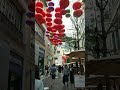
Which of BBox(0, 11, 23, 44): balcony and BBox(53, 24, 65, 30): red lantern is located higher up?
BBox(53, 24, 65, 30): red lantern

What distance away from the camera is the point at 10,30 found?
511 inches

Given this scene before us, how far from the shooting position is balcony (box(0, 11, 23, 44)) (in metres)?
11.7

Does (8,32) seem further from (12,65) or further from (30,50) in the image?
(30,50)

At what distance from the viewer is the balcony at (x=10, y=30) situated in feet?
38.4

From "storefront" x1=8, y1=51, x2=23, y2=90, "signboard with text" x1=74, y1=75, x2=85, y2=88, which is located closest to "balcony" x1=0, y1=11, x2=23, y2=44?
"storefront" x1=8, y1=51, x2=23, y2=90

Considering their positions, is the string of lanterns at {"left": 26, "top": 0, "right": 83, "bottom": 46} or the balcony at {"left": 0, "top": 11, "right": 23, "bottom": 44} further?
the string of lanterns at {"left": 26, "top": 0, "right": 83, "bottom": 46}

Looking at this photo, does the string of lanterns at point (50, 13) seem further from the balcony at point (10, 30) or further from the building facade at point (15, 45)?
the building facade at point (15, 45)

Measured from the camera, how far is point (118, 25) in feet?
80.9

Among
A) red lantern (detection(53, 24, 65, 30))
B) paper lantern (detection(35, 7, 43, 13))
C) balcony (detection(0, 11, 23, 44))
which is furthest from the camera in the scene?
red lantern (detection(53, 24, 65, 30))

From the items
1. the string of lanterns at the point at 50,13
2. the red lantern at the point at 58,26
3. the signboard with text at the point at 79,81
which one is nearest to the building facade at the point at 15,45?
the string of lanterns at the point at 50,13

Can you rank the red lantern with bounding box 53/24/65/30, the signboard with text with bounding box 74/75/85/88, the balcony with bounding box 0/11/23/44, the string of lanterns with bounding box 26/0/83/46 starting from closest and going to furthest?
the balcony with bounding box 0/11/23/44
the string of lanterns with bounding box 26/0/83/46
the red lantern with bounding box 53/24/65/30
the signboard with text with bounding box 74/75/85/88

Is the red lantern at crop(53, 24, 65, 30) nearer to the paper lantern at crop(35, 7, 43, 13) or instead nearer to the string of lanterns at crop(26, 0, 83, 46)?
the string of lanterns at crop(26, 0, 83, 46)

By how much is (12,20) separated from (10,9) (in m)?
0.55

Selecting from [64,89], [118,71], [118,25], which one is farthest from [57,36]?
[118,71]
